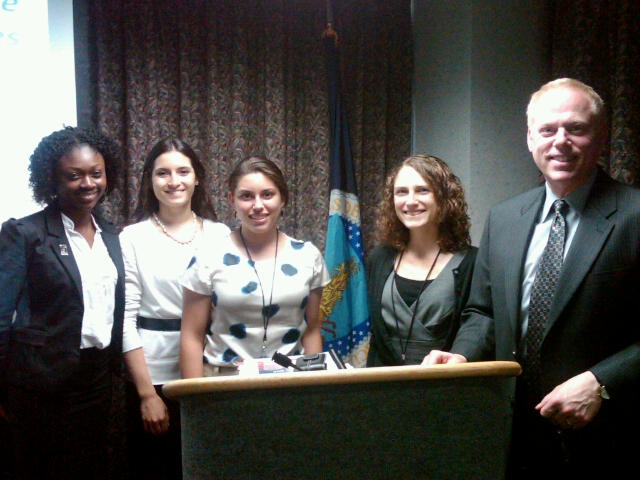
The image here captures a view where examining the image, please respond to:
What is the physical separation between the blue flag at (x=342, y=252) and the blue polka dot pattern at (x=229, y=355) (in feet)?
3.54

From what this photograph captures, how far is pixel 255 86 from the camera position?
2.70 metres

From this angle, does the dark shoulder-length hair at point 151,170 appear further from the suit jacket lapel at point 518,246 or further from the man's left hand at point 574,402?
the man's left hand at point 574,402

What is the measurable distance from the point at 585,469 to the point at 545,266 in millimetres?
538

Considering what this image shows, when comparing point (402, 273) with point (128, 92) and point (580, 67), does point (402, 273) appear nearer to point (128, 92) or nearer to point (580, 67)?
point (580, 67)

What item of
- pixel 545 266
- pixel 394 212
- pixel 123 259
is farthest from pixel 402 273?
pixel 123 259

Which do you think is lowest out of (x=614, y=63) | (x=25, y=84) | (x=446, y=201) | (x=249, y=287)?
(x=249, y=287)

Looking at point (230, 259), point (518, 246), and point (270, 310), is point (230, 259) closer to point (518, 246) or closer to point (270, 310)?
point (270, 310)

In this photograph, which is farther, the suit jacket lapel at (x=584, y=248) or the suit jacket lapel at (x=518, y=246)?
the suit jacket lapel at (x=518, y=246)

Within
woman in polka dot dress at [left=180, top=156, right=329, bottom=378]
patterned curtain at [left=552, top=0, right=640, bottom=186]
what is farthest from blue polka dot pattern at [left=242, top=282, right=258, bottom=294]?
patterned curtain at [left=552, top=0, right=640, bottom=186]

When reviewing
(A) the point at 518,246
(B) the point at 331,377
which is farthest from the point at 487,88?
(B) the point at 331,377

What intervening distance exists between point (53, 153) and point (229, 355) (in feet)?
2.95

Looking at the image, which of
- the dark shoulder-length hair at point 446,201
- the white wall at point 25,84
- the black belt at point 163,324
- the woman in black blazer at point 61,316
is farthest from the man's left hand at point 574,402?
the white wall at point 25,84

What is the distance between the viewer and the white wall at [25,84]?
2070 millimetres

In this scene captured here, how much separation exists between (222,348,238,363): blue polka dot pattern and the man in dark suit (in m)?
0.72
